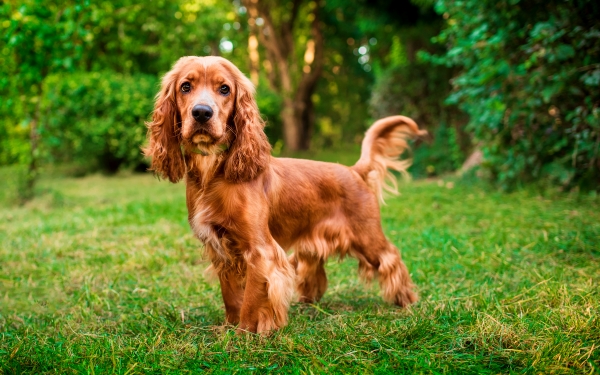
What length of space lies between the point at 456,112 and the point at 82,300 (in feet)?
29.4

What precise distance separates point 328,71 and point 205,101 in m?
21.2

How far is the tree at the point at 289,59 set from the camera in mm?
16219

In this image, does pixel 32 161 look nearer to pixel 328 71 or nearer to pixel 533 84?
pixel 533 84

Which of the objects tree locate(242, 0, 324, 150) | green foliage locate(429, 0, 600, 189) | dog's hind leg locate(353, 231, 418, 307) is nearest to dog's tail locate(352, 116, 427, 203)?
dog's hind leg locate(353, 231, 418, 307)

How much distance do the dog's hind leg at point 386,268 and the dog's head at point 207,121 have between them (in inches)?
37.7

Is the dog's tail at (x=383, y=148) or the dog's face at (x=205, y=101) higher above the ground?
the dog's face at (x=205, y=101)

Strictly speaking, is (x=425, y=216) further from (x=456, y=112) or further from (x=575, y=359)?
(x=456, y=112)

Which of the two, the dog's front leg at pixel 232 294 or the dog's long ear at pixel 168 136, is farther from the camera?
the dog's front leg at pixel 232 294

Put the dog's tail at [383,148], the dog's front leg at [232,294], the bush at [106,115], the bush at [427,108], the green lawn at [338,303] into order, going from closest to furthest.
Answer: the green lawn at [338,303]
the dog's front leg at [232,294]
the dog's tail at [383,148]
the bush at [427,108]
the bush at [106,115]

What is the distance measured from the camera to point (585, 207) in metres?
5.66

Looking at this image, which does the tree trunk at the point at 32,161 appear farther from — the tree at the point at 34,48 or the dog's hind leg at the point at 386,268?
the dog's hind leg at the point at 386,268

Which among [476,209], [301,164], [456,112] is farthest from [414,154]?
[301,164]

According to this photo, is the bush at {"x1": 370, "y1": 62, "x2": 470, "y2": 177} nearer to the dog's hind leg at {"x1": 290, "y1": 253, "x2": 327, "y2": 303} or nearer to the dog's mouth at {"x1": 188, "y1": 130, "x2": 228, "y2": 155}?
the dog's hind leg at {"x1": 290, "y1": 253, "x2": 327, "y2": 303}

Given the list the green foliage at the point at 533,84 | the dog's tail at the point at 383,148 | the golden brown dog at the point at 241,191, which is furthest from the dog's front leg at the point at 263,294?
the green foliage at the point at 533,84
